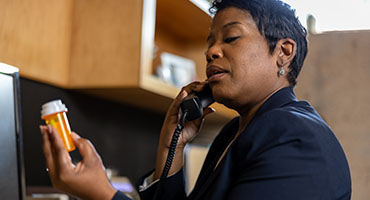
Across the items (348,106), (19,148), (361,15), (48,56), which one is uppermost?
(361,15)

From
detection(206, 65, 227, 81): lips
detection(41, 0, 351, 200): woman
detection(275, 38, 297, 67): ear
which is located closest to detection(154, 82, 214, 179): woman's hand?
detection(41, 0, 351, 200): woman

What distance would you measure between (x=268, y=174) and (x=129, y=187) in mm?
1166

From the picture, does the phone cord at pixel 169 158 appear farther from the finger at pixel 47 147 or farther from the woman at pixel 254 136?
the finger at pixel 47 147

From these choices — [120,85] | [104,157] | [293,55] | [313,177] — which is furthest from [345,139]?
[104,157]

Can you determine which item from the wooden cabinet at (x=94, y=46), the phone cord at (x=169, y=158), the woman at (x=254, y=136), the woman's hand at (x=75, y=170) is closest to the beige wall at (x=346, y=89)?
the woman at (x=254, y=136)

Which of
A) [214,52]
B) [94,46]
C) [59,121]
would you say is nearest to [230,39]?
[214,52]

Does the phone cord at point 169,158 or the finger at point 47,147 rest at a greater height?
the finger at point 47,147

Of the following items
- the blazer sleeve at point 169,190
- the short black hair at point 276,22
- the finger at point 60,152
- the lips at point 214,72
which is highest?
the short black hair at point 276,22

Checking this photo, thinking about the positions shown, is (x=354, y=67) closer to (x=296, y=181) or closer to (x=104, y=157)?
(x=296, y=181)

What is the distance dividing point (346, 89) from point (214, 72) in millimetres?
442

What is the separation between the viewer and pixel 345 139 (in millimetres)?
1315

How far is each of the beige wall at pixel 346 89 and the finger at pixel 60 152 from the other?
33.1 inches

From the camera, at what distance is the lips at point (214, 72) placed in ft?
3.64

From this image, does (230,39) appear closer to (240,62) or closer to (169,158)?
(240,62)
